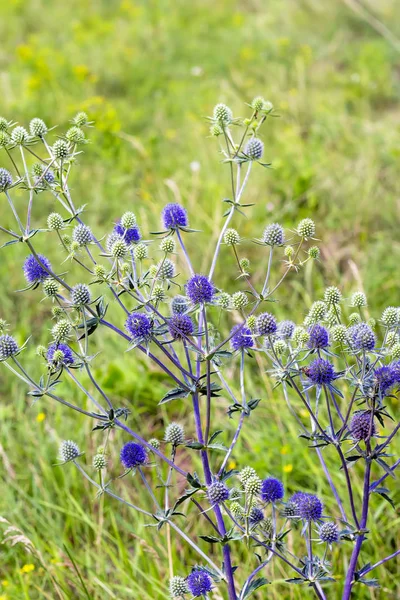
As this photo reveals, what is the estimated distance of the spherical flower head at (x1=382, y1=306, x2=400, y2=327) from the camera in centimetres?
180

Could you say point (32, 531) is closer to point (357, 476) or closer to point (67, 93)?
point (357, 476)

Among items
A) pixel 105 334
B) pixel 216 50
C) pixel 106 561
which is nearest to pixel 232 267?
pixel 105 334

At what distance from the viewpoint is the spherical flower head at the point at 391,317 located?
1.80 metres

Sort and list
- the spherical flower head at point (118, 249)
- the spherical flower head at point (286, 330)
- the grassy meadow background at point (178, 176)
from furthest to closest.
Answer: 1. the grassy meadow background at point (178, 176)
2. the spherical flower head at point (286, 330)
3. the spherical flower head at point (118, 249)

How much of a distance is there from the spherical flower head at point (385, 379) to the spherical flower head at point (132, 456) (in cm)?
66

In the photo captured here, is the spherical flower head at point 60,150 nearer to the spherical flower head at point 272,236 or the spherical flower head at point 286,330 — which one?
the spherical flower head at point 272,236

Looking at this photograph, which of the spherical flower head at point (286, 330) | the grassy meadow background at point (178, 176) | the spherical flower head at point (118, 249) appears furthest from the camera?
the grassy meadow background at point (178, 176)

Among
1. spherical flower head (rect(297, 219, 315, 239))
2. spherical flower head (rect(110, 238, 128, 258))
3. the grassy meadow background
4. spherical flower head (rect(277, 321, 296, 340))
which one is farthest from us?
the grassy meadow background

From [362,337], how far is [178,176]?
369 cm

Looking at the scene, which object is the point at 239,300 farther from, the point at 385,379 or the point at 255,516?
the point at 255,516

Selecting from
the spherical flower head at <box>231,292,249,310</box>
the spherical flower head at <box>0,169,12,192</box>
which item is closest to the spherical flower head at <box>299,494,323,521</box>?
the spherical flower head at <box>231,292,249,310</box>

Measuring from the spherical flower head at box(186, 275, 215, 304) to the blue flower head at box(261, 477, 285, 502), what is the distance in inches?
20.9

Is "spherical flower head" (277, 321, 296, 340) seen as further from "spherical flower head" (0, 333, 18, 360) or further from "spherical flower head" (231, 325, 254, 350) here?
"spherical flower head" (0, 333, 18, 360)

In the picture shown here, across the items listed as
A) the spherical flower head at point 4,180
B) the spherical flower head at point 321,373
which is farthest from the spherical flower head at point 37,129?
the spherical flower head at point 321,373
